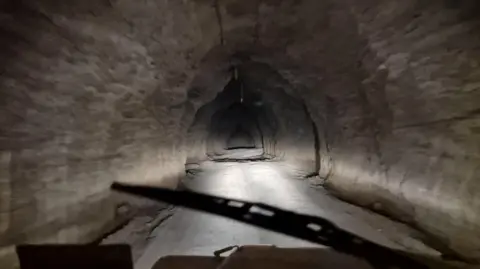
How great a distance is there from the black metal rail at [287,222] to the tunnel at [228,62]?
0.38 metres

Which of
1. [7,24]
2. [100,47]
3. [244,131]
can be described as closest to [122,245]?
[100,47]

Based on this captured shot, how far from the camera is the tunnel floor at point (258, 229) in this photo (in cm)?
374

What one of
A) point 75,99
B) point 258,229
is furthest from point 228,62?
point 75,99

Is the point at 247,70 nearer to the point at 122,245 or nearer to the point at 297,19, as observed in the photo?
the point at 297,19

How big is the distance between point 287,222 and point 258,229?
1.58 ft

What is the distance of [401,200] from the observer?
16.3ft

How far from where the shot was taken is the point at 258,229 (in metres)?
4.37

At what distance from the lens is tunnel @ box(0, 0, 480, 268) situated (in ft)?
9.49

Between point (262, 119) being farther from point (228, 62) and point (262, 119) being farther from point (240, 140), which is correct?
point (228, 62)

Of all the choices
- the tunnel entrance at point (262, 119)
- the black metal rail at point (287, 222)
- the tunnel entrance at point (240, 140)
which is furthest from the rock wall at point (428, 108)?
the tunnel entrance at point (240, 140)

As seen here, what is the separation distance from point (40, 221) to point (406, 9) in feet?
12.2

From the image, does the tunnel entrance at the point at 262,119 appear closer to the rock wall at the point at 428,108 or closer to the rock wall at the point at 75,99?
the rock wall at the point at 75,99

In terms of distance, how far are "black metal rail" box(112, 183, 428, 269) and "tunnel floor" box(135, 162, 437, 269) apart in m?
0.19

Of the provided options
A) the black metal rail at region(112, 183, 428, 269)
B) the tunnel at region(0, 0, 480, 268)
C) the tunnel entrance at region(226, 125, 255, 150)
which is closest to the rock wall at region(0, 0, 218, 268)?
the tunnel at region(0, 0, 480, 268)
